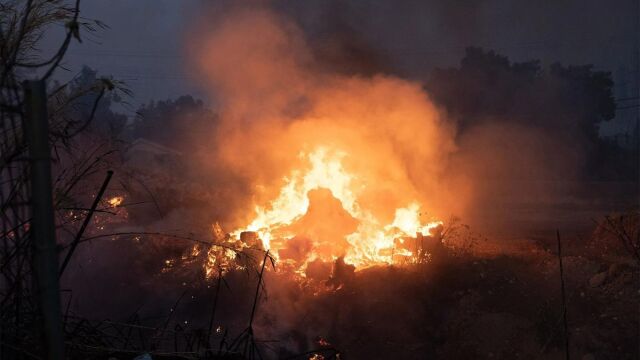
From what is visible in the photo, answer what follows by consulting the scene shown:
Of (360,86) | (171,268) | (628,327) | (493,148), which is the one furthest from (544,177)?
(171,268)

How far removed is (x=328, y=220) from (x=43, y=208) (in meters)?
8.67

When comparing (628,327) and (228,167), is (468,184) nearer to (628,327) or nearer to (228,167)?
(228,167)

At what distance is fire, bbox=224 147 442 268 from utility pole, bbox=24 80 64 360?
26.4 ft

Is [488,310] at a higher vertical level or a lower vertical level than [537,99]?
lower

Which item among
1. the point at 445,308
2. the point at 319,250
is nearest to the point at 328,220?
the point at 319,250

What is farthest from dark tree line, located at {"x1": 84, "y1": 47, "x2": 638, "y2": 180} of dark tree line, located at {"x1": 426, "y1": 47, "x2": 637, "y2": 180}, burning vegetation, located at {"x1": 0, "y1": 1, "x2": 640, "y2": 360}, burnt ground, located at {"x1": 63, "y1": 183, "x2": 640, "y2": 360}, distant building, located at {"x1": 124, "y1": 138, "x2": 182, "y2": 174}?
burnt ground, located at {"x1": 63, "y1": 183, "x2": 640, "y2": 360}

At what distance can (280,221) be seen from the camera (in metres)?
11.4

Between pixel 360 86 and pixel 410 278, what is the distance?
236 inches

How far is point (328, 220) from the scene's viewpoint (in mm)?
10617

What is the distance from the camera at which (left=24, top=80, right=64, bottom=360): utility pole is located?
2059 mm

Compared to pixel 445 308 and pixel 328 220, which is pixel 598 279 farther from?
pixel 328 220

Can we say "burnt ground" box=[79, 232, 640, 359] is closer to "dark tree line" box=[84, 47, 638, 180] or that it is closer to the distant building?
the distant building

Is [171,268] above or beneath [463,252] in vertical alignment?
beneath

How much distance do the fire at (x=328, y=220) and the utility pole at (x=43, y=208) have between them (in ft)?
26.4
